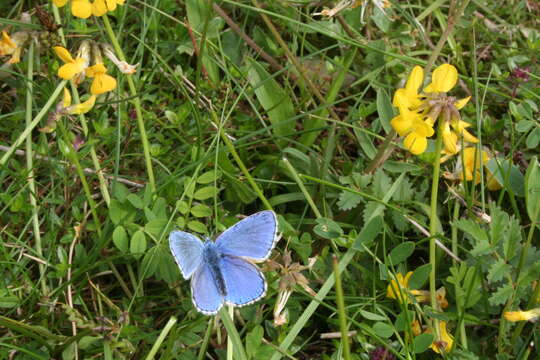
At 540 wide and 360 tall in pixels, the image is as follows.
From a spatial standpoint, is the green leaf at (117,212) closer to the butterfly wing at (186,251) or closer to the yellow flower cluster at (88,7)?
the butterfly wing at (186,251)

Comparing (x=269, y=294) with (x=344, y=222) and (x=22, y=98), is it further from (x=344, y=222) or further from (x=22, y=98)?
(x=22, y=98)

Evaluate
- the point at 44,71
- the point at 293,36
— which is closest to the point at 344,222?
the point at 293,36

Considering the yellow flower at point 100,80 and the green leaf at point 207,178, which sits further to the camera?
the green leaf at point 207,178

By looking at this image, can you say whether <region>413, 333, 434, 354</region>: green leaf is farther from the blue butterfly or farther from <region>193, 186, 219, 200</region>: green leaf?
<region>193, 186, 219, 200</region>: green leaf

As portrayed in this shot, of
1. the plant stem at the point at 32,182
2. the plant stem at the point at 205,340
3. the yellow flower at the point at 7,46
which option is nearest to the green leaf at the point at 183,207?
the plant stem at the point at 205,340

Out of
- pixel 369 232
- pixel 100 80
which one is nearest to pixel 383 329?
pixel 369 232

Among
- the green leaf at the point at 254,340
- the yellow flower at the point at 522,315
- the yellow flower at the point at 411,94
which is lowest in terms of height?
the green leaf at the point at 254,340

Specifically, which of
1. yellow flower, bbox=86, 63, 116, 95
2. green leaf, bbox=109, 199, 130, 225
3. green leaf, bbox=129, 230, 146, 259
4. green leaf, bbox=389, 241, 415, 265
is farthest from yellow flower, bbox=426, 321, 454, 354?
yellow flower, bbox=86, 63, 116, 95
